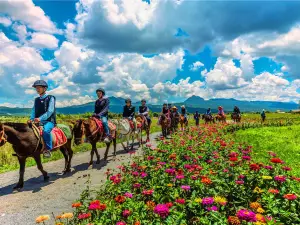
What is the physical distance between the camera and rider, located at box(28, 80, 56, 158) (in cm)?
950

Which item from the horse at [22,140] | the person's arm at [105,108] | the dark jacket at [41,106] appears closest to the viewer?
the horse at [22,140]

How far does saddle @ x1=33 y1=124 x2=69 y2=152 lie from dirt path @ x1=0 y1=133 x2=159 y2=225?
1342 mm

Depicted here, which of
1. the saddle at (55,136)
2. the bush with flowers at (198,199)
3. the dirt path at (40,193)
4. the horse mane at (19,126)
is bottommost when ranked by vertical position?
the dirt path at (40,193)

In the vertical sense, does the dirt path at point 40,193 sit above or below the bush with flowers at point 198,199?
below

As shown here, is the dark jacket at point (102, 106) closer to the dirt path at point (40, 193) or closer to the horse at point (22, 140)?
the dirt path at point (40, 193)

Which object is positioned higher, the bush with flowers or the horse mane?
the horse mane

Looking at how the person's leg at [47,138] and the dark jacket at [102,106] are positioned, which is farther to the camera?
the dark jacket at [102,106]

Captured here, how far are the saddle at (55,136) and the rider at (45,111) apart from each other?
6.4 inches

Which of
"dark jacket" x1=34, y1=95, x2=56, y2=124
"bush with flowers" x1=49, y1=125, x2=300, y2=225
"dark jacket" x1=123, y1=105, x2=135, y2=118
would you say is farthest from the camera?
"dark jacket" x1=123, y1=105, x2=135, y2=118

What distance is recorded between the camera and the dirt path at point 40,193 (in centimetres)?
634

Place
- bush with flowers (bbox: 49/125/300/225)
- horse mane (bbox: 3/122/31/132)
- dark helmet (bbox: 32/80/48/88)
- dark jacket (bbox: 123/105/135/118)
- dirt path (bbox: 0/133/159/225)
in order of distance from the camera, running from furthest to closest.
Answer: dark jacket (bbox: 123/105/135/118)
dark helmet (bbox: 32/80/48/88)
horse mane (bbox: 3/122/31/132)
dirt path (bbox: 0/133/159/225)
bush with flowers (bbox: 49/125/300/225)

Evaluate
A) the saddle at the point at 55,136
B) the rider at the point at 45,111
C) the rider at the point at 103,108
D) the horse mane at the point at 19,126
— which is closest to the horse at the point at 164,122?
the rider at the point at 103,108

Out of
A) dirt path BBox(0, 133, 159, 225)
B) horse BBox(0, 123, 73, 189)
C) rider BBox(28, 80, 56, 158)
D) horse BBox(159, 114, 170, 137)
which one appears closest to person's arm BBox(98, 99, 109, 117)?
dirt path BBox(0, 133, 159, 225)

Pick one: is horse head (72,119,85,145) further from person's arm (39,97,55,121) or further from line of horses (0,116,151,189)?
person's arm (39,97,55,121)
